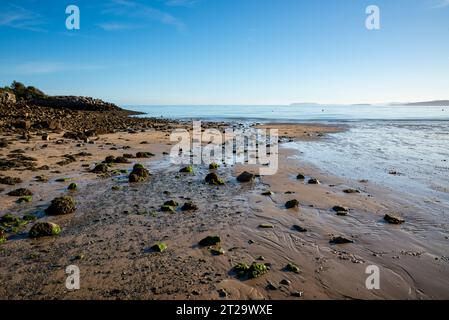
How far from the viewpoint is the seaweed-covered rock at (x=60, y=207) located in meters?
9.37

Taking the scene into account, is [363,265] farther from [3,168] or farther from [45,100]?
[45,100]

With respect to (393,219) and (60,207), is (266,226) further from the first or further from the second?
(60,207)

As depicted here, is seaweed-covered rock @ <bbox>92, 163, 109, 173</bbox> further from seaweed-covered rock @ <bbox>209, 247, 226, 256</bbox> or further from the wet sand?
seaweed-covered rock @ <bbox>209, 247, 226, 256</bbox>

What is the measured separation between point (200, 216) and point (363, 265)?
15.0ft

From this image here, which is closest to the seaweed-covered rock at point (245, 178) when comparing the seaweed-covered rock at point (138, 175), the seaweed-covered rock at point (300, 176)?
the seaweed-covered rock at point (300, 176)

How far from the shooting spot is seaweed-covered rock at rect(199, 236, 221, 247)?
308 inches

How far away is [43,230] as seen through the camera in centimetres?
793

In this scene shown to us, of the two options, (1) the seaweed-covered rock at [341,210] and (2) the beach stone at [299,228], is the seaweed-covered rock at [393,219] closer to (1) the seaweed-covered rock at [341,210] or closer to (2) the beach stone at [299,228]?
(1) the seaweed-covered rock at [341,210]

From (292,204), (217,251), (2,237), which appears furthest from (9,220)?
(292,204)

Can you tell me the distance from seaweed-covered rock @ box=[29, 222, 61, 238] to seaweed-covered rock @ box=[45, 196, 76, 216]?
137 centimetres

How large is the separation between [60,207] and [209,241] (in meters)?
4.59

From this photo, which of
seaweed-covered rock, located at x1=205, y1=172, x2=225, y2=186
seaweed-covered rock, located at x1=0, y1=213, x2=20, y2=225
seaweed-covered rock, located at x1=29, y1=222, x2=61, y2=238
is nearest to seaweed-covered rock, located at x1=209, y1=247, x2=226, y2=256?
seaweed-covered rock, located at x1=29, y1=222, x2=61, y2=238

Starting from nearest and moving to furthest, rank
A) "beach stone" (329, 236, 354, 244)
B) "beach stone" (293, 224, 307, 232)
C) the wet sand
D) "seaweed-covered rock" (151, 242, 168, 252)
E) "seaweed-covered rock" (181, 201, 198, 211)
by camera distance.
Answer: the wet sand
"seaweed-covered rock" (151, 242, 168, 252)
"beach stone" (329, 236, 354, 244)
"beach stone" (293, 224, 307, 232)
"seaweed-covered rock" (181, 201, 198, 211)
